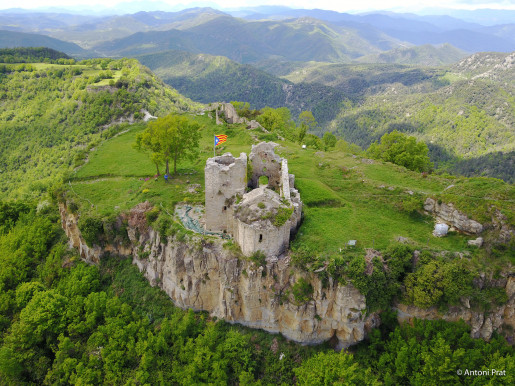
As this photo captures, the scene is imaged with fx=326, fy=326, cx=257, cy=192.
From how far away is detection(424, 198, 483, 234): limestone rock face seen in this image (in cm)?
3272

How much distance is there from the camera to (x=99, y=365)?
33.7 meters

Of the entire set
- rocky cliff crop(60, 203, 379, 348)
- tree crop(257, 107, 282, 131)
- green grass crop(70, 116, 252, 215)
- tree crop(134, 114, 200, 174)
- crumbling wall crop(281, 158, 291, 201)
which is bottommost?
rocky cliff crop(60, 203, 379, 348)

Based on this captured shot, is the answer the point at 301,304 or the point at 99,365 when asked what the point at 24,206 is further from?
the point at 301,304

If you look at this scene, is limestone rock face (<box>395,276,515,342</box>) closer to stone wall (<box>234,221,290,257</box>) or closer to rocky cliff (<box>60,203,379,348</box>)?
rocky cliff (<box>60,203,379,348</box>)

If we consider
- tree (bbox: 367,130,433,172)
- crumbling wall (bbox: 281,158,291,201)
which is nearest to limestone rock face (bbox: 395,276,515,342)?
crumbling wall (bbox: 281,158,291,201)

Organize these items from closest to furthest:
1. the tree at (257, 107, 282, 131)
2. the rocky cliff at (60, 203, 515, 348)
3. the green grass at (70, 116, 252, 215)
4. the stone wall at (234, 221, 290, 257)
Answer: the rocky cliff at (60, 203, 515, 348)
the stone wall at (234, 221, 290, 257)
the green grass at (70, 116, 252, 215)
the tree at (257, 107, 282, 131)

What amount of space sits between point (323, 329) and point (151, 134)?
113 feet

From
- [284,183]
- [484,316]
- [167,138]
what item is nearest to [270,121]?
[167,138]

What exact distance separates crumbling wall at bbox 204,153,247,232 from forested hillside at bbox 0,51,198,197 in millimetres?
46604

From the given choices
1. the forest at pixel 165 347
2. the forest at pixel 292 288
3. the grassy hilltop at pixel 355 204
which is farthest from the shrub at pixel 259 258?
the forest at pixel 165 347

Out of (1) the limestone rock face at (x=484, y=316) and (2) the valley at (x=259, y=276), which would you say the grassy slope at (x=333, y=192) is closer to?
(2) the valley at (x=259, y=276)

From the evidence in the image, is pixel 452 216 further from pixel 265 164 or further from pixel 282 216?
pixel 265 164

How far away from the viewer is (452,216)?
35.0 m

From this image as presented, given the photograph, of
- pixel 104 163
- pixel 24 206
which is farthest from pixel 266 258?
pixel 24 206
